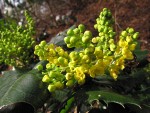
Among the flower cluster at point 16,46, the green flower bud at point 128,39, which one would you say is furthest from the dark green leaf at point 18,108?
the flower cluster at point 16,46

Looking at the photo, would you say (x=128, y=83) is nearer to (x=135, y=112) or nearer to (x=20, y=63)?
(x=135, y=112)

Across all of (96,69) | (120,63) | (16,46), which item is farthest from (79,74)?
(16,46)

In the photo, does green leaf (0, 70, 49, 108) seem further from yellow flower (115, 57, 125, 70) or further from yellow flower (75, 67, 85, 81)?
yellow flower (115, 57, 125, 70)

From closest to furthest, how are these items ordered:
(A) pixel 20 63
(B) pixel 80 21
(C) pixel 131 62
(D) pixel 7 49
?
(C) pixel 131 62 → (D) pixel 7 49 → (A) pixel 20 63 → (B) pixel 80 21

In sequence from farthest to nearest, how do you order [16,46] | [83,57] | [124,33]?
1. [16,46]
2. [124,33]
3. [83,57]

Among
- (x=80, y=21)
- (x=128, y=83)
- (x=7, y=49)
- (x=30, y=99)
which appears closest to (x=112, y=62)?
(x=128, y=83)

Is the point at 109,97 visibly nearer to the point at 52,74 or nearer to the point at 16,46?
the point at 52,74
